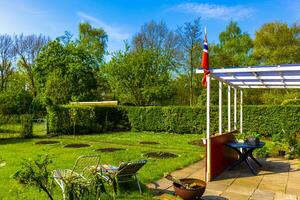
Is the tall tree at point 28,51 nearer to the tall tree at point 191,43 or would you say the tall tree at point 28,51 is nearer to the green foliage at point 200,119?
the tall tree at point 191,43

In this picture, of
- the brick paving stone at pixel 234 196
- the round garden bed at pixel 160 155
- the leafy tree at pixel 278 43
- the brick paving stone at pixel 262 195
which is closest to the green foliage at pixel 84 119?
the round garden bed at pixel 160 155

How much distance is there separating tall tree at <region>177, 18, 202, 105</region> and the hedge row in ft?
25.6

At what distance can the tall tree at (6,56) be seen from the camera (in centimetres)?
3394

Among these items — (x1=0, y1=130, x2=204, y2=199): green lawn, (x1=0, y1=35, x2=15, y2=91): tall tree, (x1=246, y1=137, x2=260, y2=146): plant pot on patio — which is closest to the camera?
(x1=0, y1=130, x2=204, y2=199): green lawn

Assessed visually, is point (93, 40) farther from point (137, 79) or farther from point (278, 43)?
→ point (278, 43)

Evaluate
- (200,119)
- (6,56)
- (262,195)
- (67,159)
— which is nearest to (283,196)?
(262,195)

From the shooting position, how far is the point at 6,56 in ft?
115

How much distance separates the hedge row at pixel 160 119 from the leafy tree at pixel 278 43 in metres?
10.1

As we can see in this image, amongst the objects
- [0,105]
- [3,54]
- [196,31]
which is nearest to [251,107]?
[196,31]

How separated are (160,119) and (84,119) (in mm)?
4603

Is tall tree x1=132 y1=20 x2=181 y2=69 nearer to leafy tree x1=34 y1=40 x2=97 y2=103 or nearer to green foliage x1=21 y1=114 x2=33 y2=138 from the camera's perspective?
leafy tree x1=34 y1=40 x2=97 y2=103

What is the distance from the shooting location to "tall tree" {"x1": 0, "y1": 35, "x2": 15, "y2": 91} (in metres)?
33.9

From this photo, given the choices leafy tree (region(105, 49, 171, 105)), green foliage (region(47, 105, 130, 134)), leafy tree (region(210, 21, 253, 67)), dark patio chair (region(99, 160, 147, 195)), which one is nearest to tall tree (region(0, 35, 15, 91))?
leafy tree (region(105, 49, 171, 105))

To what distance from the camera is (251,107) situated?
15352 mm
